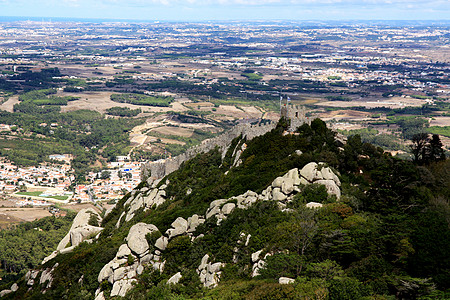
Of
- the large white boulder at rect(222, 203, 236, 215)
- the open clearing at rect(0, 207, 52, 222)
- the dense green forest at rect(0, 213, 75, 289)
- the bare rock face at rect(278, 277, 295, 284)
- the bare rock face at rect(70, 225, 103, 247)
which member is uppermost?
the bare rock face at rect(278, 277, 295, 284)

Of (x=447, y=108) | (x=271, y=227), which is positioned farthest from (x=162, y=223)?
(x=447, y=108)

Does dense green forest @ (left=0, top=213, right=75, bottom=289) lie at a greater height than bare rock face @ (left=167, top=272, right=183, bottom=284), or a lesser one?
lesser

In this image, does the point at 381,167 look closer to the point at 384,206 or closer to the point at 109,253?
the point at 384,206

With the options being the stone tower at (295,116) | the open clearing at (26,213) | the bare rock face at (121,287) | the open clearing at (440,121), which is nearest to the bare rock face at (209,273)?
the bare rock face at (121,287)

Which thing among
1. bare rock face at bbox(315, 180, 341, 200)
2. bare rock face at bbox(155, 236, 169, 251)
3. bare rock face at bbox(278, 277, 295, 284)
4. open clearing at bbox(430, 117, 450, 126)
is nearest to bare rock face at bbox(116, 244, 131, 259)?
bare rock face at bbox(155, 236, 169, 251)

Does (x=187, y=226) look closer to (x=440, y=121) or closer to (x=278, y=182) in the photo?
(x=278, y=182)

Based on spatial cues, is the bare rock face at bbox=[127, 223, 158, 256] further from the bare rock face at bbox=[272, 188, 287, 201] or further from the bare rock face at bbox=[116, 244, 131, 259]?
the bare rock face at bbox=[272, 188, 287, 201]

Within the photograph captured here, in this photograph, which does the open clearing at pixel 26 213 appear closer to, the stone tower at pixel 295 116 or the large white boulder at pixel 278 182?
the stone tower at pixel 295 116
